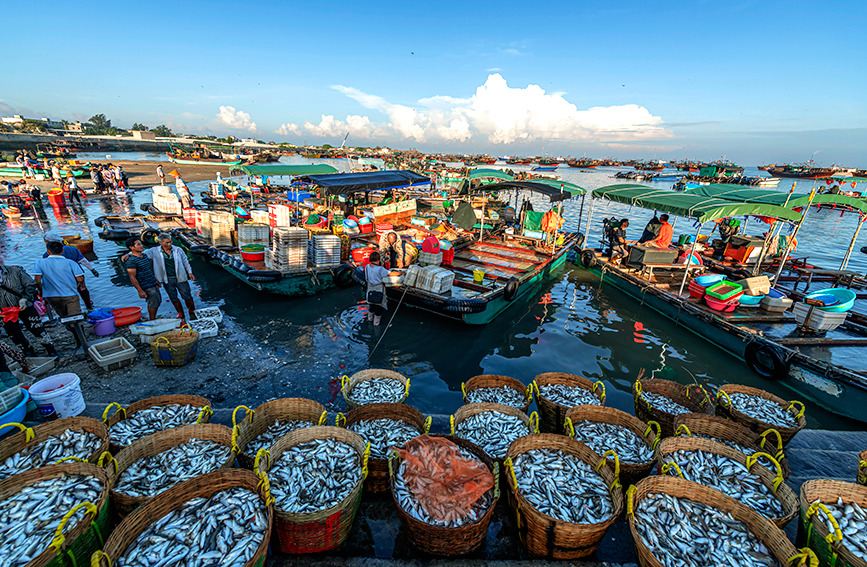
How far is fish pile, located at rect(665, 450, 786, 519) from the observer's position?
370 cm

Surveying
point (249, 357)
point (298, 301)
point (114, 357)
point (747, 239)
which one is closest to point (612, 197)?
point (747, 239)

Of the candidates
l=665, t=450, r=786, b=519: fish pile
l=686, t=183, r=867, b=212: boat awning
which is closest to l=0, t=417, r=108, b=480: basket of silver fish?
l=665, t=450, r=786, b=519: fish pile

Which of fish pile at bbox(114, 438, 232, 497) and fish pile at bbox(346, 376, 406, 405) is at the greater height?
fish pile at bbox(114, 438, 232, 497)

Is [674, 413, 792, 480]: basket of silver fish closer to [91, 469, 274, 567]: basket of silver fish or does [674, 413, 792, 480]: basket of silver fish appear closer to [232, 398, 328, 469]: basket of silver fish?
[232, 398, 328, 469]: basket of silver fish

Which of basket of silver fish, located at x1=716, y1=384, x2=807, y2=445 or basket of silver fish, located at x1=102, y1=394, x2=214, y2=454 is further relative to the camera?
basket of silver fish, located at x1=716, y1=384, x2=807, y2=445

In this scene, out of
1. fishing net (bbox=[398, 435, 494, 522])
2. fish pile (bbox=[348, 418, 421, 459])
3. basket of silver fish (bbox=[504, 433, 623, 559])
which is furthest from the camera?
fish pile (bbox=[348, 418, 421, 459])

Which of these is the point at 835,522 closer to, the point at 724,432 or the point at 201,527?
the point at 724,432

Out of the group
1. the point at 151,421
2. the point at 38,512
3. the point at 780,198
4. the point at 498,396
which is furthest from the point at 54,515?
the point at 780,198

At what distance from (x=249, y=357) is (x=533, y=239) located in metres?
14.2

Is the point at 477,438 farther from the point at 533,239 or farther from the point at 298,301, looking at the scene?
the point at 533,239

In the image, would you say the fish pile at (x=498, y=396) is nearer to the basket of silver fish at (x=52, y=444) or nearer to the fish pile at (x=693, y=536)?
the fish pile at (x=693, y=536)

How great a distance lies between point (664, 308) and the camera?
487 inches

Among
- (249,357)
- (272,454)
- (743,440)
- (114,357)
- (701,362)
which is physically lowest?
(701,362)

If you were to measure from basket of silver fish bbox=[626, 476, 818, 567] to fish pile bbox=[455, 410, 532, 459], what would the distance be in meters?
1.60
